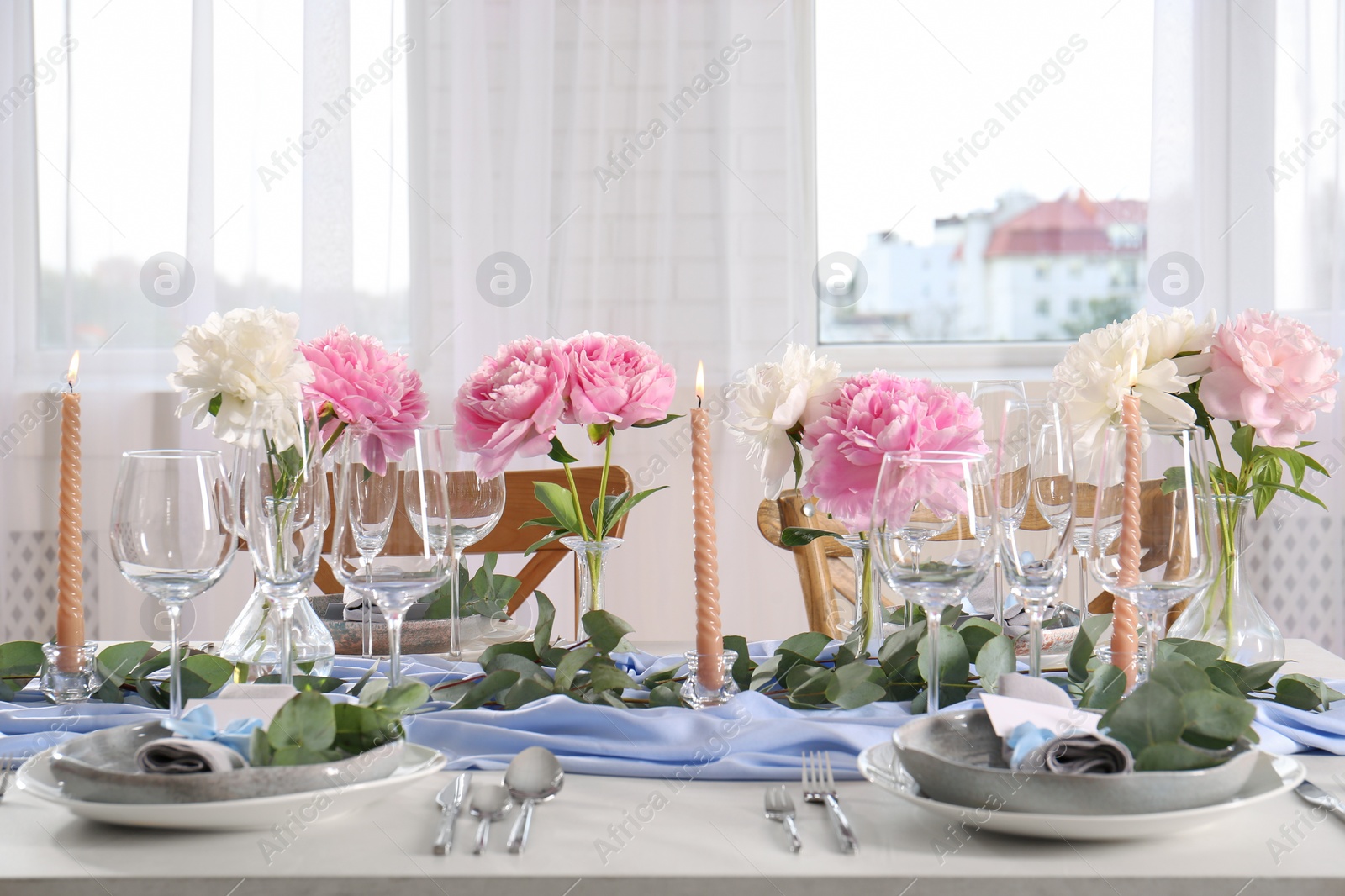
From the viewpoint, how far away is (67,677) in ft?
3.19

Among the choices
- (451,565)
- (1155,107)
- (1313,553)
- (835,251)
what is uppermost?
(1155,107)

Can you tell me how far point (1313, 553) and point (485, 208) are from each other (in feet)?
6.92

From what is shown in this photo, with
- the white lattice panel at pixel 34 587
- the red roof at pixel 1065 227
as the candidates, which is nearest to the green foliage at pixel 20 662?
the white lattice panel at pixel 34 587

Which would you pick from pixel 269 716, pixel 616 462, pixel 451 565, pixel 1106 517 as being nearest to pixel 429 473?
pixel 451 565

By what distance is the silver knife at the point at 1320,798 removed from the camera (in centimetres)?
68

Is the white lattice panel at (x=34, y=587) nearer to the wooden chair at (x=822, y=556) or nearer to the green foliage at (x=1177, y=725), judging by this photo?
the wooden chair at (x=822, y=556)

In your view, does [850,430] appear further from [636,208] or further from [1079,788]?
[636,208]

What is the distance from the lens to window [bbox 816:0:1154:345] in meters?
2.82

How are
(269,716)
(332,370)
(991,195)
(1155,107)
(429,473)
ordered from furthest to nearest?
1. (991,195)
2. (1155,107)
3. (332,370)
4. (429,473)
5. (269,716)

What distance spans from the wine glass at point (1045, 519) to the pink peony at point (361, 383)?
540 mm

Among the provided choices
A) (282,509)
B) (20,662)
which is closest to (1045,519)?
(282,509)

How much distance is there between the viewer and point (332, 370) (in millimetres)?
1059

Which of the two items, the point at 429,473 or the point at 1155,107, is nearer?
the point at 429,473

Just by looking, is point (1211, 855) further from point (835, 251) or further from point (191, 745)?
point (835, 251)
